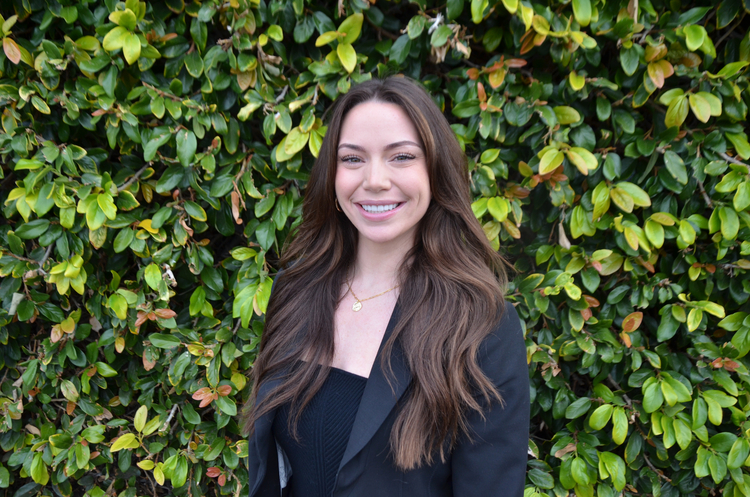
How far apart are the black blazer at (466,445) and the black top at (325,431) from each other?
0.28ft

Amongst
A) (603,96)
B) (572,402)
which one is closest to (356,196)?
(603,96)

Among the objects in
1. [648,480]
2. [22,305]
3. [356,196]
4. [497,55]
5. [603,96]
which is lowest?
[648,480]

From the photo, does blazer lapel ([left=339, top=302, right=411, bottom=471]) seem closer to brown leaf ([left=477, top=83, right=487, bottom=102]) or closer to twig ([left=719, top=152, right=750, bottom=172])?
brown leaf ([left=477, top=83, right=487, bottom=102])

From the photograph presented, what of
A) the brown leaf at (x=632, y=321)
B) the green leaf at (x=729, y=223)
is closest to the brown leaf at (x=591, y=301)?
the brown leaf at (x=632, y=321)

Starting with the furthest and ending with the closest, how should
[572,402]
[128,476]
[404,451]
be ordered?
[128,476], [572,402], [404,451]

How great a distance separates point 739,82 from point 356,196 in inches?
62.2

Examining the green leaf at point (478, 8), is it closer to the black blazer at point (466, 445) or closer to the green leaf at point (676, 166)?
the green leaf at point (676, 166)

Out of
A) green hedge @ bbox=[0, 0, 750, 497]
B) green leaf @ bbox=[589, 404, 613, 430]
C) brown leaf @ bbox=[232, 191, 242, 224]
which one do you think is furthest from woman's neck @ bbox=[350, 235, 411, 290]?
green leaf @ bbox=[589, 404, 613, 430]

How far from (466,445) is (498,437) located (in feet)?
0.29

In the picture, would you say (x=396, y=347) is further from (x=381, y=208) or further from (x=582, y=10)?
(x=582, y=10)

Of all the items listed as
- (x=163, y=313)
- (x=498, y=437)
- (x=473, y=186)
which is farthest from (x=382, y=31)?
(x=498, y=437)

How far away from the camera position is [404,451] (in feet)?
4.05

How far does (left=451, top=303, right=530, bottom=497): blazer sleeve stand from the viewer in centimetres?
126

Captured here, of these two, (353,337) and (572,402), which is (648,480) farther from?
(353,337)
